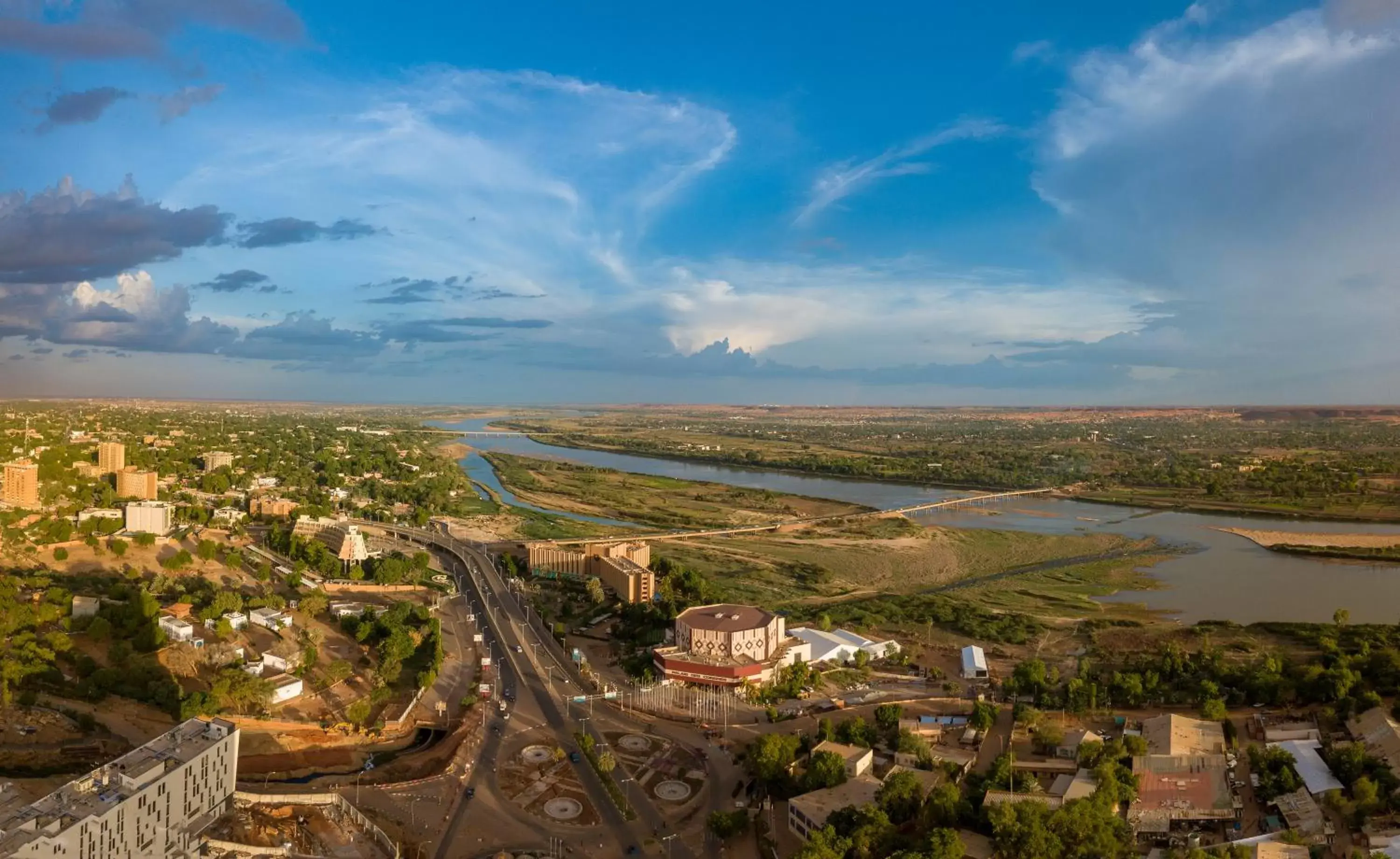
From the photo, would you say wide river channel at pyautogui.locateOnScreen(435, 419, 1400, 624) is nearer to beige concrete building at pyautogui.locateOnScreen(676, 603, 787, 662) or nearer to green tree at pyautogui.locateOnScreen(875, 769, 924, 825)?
beige concrete building at pyautogui.locateOnScreen(676, 603, 787, 662)

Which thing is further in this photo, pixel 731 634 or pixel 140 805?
pixel 731 634

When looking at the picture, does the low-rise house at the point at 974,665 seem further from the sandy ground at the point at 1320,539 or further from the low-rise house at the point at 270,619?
the sandy ground at the point at 1320,539

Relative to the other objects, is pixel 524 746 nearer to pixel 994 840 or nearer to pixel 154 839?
pixel 154 839

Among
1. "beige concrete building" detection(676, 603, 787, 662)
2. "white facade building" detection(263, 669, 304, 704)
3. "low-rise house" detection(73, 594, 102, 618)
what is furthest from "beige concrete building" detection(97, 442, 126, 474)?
"beige concrete building" detection(676, 603, 787, 662)

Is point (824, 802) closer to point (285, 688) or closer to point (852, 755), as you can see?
point (852, 755)

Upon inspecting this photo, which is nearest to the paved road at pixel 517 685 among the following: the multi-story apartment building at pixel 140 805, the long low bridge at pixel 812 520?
the multi-story apartment building at pixel 140 805

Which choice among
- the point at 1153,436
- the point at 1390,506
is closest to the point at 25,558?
the point at 1390,506

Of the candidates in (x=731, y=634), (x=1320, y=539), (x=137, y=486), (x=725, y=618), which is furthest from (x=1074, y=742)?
(x=137, y=486)
